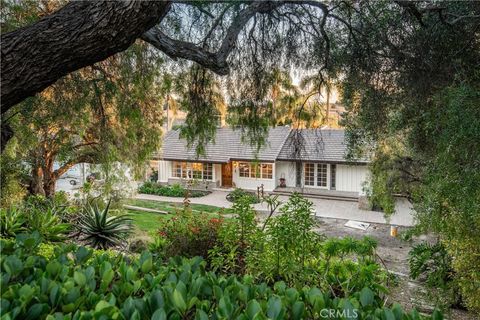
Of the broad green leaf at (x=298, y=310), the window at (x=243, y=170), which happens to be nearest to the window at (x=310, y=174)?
the window at (x=243, y=170)

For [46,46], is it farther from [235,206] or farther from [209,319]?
[235,206]

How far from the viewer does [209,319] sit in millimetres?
1487

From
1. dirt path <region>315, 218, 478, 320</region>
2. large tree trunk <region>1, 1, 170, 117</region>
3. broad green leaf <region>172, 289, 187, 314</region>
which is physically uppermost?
large tree trunk <region>1, 1, 170, 117</region>

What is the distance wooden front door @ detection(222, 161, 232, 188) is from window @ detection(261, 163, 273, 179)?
2055 mm

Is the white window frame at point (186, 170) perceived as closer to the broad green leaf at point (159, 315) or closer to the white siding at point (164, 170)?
the white siding at point (164, 170)

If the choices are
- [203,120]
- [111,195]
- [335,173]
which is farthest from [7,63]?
[335,173]

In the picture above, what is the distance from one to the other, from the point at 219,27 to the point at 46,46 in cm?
282

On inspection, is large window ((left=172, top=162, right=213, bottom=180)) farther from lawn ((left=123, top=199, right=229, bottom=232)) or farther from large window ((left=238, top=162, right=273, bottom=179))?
lawn ((left=123, top=199, right=229, bottom=232))

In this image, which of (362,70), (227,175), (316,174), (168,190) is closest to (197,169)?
(227,175)

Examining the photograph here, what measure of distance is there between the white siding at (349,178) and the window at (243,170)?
4.73 meters

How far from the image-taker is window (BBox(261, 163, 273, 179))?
63.5 ft

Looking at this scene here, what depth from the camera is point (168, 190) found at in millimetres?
19344

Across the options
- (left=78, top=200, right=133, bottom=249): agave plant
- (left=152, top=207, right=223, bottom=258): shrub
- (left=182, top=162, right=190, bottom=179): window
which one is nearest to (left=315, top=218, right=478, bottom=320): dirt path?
(left=152, top=207, right=223, bottom=258): shrub

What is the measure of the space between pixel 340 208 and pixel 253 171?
5076 mm
